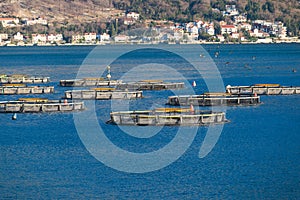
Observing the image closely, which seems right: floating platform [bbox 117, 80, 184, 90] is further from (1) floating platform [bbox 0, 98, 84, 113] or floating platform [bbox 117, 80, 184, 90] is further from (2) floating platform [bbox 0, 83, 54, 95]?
(1) floating platform [bbox 0, 98, 84, 113]

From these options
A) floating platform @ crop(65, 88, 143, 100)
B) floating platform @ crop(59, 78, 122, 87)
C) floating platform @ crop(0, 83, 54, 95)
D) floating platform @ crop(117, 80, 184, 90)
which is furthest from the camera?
floating platform @ crop(59, 78, 122, 87)

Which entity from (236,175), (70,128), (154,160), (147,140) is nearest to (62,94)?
(70,128)

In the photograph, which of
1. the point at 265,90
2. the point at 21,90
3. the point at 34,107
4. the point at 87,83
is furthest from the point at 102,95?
the point at 87,83

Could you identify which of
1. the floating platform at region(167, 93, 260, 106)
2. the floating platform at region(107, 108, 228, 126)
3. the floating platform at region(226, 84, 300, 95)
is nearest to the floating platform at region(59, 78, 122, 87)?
the floating platform at region(226, 84, 300, 95)

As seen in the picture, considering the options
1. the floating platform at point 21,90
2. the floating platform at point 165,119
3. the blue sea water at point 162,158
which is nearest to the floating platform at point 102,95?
the floating platform at point 21,90

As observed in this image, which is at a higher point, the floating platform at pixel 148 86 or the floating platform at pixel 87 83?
the floating platform at pixel 148 86

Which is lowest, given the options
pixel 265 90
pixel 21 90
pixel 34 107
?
pixel 21 90

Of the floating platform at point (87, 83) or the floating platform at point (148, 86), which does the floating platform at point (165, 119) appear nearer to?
the floating platform at point (148, 86)

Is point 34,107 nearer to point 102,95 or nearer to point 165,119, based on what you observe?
point 102,95

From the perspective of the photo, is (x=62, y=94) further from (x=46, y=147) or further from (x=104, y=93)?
(x=46, y=147)

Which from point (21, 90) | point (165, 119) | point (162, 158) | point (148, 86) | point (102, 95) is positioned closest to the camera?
point (162, 158)

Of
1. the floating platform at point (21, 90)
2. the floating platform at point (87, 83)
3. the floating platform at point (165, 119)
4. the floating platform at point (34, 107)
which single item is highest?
the floating platform at point (165, 119)

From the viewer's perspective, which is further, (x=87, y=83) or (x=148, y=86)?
(x=87, y=83)

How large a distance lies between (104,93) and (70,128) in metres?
18.1
